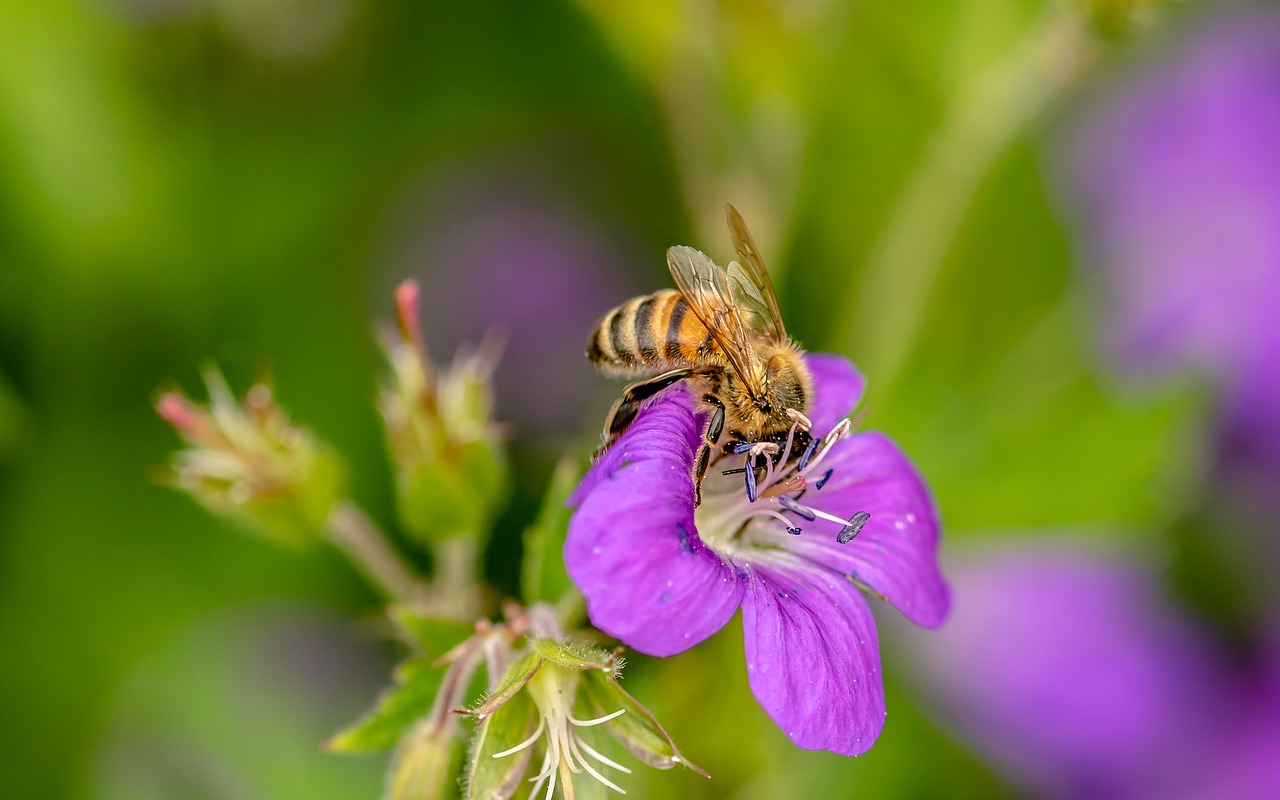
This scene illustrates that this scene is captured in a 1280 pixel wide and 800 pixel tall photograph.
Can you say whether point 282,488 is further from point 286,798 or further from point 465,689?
point 286,798

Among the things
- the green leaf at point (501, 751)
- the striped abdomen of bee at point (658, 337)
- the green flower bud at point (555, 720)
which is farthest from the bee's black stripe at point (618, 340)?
the green leaf at point (501, 751)

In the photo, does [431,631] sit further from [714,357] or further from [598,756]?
[714,357]

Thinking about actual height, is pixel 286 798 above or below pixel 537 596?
below

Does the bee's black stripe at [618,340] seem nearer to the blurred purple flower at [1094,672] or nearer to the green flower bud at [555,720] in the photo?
the green flower bud at [555,720]

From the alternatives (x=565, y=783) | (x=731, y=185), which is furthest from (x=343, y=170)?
(x=565, y=783)

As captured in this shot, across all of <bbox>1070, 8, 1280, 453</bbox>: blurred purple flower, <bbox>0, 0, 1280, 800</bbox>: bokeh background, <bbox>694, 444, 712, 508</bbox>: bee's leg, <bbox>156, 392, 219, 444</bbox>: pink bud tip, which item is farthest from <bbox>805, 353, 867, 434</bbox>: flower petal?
<bbox>1070, 8, 1280, 453</bbox>: blurred purple flower

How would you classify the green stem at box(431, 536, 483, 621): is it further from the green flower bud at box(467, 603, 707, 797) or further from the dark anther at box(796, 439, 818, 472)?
the dark anther at box(796, 439, 818, 472)
